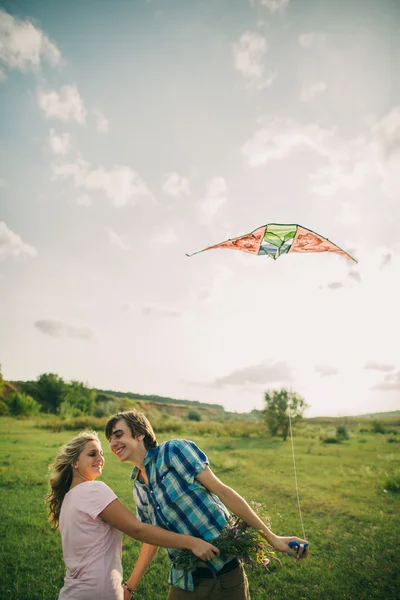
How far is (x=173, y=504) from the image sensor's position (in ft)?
7.68

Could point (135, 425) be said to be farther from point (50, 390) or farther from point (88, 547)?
point (50, 390)

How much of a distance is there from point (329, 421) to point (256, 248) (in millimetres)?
30816

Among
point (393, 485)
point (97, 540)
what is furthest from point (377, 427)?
point (97, 540)

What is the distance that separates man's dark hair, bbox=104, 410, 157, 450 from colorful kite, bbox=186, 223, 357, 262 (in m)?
3.32

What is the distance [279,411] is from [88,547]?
2482 centimetres

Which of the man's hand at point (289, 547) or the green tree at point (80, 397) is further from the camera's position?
the green tree at point (80, 397)

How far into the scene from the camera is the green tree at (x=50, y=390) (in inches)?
1699

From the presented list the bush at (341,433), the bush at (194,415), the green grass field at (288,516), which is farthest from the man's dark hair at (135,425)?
the bush at (194,415)

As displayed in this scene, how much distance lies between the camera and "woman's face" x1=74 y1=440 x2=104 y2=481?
2590 mm

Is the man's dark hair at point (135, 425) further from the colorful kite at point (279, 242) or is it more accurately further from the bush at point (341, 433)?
the bush at point (341, 433)

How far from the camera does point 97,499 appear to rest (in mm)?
2213

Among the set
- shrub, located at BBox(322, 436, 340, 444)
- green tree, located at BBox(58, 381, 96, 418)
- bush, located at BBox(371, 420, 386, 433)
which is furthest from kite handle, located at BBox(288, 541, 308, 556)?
green tree, located at BBox(58, 381, 96, 418)

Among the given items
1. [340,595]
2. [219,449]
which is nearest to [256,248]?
[340,595]

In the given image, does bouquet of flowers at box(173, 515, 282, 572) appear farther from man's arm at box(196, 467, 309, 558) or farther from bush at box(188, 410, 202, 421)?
bush at box(188, 410, 202, 421)
